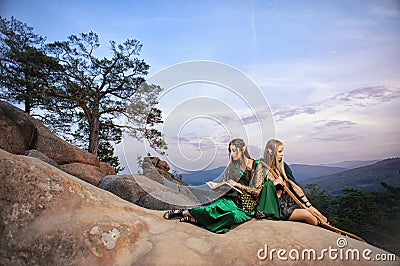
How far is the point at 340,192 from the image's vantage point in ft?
18.9

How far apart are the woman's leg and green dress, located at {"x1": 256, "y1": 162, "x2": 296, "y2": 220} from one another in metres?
0.15

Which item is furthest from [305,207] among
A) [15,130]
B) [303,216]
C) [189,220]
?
[15,130]

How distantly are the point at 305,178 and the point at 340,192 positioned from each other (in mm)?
708

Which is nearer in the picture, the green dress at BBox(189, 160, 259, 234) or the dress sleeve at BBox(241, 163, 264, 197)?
the green dress at BBox(189, 160, 259, 234)

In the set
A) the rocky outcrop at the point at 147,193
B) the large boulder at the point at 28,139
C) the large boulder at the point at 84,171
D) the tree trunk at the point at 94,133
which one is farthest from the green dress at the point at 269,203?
the tree trunk at the point at 94,133

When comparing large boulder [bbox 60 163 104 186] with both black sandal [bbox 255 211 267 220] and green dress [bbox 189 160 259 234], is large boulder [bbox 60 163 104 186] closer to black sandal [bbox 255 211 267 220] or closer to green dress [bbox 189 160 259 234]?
green dress [bbox 189 160 259 234]

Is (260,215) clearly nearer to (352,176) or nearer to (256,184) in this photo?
(256,184)

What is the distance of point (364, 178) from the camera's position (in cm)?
560

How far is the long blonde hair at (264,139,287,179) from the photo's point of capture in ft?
10.2

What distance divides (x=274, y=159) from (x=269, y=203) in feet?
1.61

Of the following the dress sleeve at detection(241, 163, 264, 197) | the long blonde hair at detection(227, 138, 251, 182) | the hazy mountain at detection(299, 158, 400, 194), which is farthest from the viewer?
the hazy mountain at detection(299, 158, 400, 194)

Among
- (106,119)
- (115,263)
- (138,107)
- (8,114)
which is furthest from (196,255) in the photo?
(106,119)

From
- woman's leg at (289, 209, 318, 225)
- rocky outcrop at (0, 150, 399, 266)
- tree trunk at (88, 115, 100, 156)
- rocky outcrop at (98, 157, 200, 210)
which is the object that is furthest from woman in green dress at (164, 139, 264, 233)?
tree trunk at (88, 115, 100, 156)

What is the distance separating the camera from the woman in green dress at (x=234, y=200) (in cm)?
264
